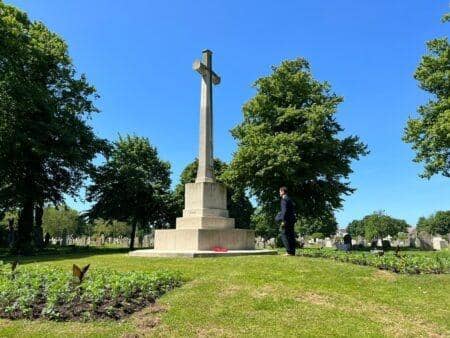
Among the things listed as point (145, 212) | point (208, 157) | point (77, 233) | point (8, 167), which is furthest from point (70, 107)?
point (77, 233)

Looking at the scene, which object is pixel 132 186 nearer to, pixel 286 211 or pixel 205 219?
pixel 205 219

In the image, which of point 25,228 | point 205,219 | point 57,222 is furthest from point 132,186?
point 57,222

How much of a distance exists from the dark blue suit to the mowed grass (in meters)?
2.94

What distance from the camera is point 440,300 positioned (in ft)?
26.6

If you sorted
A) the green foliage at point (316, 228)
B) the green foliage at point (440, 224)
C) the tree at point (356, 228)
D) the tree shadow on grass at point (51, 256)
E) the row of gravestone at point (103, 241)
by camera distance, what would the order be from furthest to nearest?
the tree at point (356, 228)
the green foliage at point (440, 224)
the green foliage at point (316, 228)
the row of gravestone at point (103, 241)
the tree shadow on grass at point (51, 256)

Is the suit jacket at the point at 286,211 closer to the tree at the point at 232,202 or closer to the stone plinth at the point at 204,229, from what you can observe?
the stone plinth at the point at 204,229

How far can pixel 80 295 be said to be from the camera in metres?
7.65

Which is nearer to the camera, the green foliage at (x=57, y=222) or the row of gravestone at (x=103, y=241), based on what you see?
the row of gravestone at (x=103, y=241)

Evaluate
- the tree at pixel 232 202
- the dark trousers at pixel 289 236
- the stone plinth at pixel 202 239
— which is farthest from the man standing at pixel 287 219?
the tree at pixel 232 202

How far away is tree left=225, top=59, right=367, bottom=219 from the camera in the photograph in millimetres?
27344

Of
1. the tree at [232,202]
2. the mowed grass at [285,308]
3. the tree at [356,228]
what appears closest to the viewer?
the mowed grass at [285,308]

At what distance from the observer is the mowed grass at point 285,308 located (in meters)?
6.42

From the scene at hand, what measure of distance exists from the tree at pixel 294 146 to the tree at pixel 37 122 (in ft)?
34.7

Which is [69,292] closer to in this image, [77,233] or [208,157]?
[208,157]
